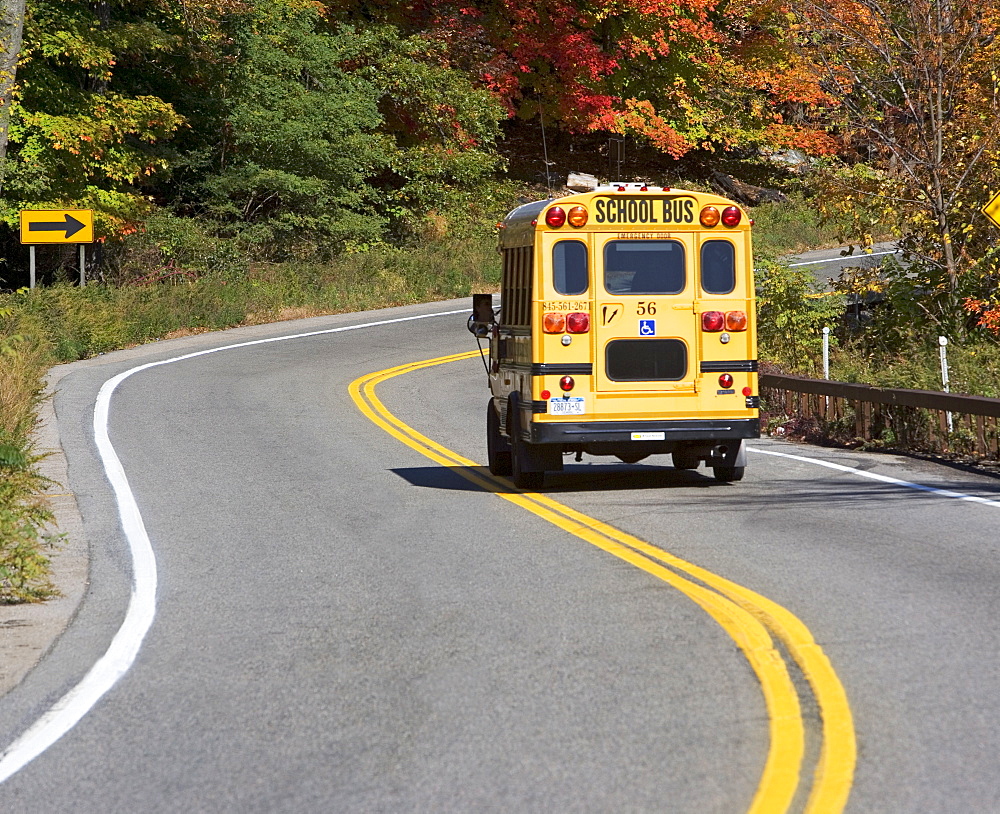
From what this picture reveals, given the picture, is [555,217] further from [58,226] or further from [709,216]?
[58,226]

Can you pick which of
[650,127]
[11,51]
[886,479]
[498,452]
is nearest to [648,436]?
[498,452]

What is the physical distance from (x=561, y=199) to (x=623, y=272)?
2.94 ft

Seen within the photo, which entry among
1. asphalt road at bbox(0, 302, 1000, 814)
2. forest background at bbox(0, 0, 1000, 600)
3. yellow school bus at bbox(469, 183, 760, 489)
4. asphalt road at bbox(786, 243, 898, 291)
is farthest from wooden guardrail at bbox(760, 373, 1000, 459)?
asphalt road at bbox(786, 243, 898, 291)

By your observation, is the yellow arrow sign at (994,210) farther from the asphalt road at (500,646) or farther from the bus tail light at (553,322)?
the bus tail light at (553,322)

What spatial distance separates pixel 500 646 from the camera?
7535mm

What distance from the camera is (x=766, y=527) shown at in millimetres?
11203

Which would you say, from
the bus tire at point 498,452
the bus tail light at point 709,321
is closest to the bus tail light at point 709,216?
the bus tail light at point 709,321

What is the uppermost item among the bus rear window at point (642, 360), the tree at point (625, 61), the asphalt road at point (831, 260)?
the tree at point (625, 61)

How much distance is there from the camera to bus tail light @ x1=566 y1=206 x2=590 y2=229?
43.8 ft

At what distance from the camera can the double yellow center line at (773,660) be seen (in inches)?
207

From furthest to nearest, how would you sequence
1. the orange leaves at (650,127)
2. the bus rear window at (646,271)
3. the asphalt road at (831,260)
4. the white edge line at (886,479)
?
the orange leaves at (650,127) < the asphalt road at (831,260) < the bus rear window at (646,271) < the white edge line at (886,479)

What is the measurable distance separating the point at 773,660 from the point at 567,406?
644cm

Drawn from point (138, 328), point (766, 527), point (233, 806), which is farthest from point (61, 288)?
point (233, 806)

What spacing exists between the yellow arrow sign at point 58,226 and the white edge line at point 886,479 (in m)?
17.9
